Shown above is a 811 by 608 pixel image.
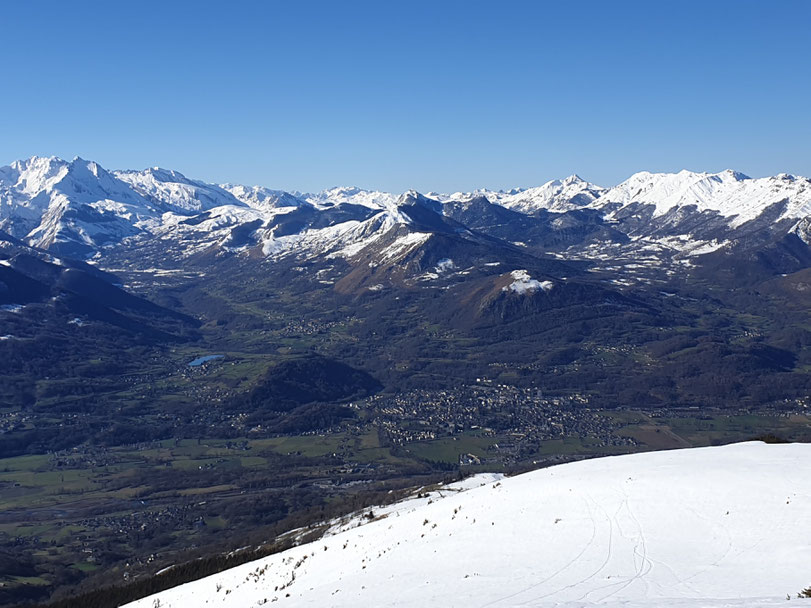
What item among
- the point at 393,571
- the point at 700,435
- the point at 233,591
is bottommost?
the point at 700,435

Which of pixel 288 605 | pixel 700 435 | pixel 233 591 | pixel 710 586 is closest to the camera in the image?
pixel 710 586

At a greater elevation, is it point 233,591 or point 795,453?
point 795,453

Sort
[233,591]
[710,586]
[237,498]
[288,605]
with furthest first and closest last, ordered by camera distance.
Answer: [237,498]
[233,591]
[288,605]
[710,586]

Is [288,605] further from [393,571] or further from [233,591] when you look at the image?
[233,591]

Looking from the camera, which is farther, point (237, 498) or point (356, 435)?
point (356, 435)

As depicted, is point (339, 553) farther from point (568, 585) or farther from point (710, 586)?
point (710, 586)

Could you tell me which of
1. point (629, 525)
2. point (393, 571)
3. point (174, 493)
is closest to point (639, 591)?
point (629, 525)

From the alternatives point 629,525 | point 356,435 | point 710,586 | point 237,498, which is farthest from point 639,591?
point 356,435
